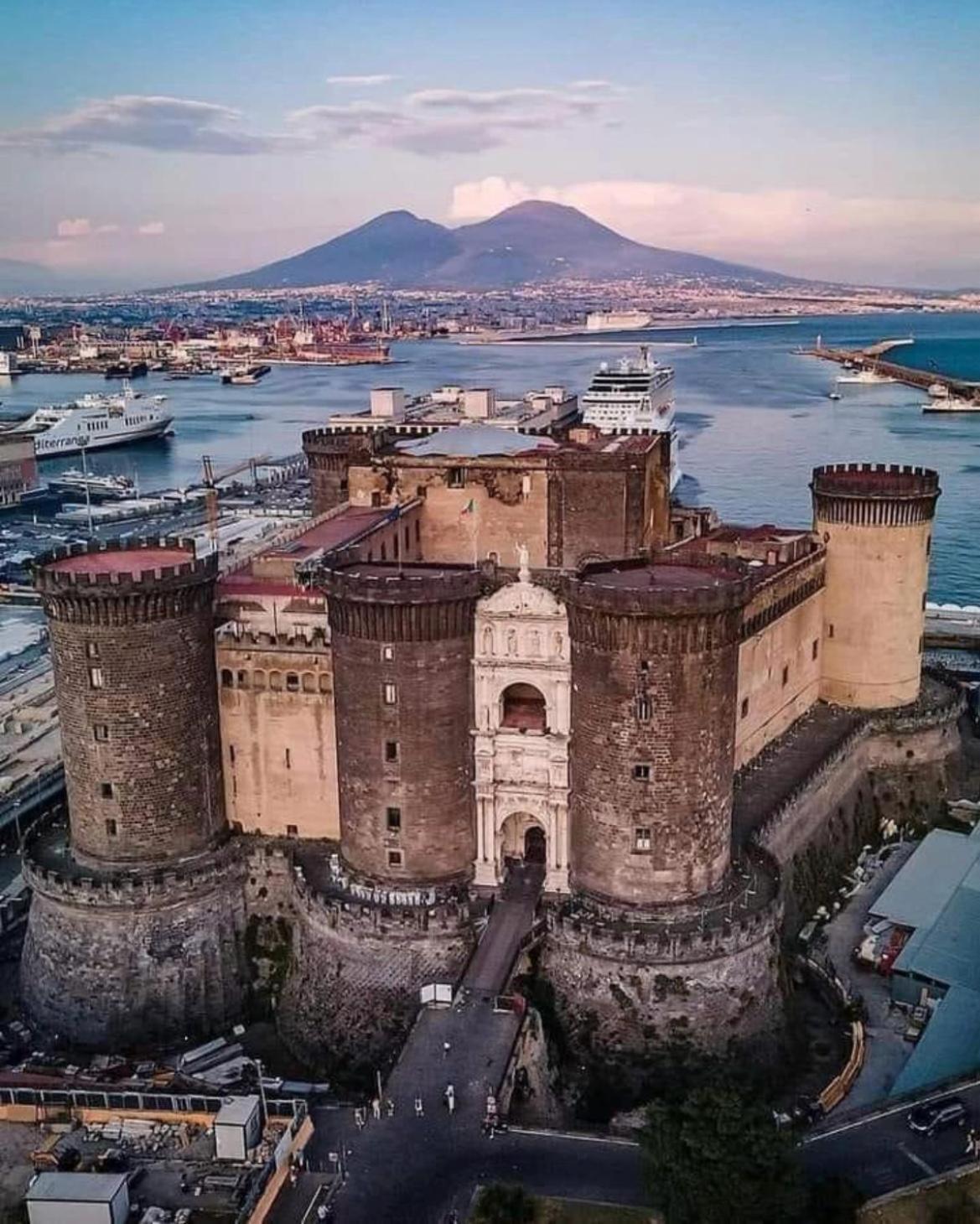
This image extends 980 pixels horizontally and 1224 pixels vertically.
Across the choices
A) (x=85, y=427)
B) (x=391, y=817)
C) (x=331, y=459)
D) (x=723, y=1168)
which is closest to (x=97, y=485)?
(x=85, y=427)

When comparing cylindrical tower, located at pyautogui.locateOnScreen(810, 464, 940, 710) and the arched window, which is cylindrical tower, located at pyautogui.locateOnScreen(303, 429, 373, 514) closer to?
the arched window

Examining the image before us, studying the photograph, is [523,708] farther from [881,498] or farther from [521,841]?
[881,498]

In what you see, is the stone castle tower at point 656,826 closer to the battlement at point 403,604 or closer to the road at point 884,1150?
the battlement at point 403,604

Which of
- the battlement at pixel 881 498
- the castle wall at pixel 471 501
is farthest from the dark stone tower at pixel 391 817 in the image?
the battlement at pixel 881 498

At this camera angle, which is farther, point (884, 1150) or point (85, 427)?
point (85, 427)

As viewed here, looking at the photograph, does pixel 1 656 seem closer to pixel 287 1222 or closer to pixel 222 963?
pixel 222 963

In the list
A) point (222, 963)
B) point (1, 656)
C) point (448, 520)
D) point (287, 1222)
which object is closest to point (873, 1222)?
point (287, 1222)
